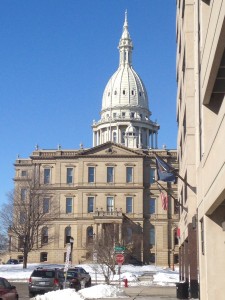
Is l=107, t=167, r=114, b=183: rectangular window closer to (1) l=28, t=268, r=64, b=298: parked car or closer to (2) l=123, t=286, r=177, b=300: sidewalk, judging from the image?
(2) l=123, t=286, r=177, b=300: sidewalk

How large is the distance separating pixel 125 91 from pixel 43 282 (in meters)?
118

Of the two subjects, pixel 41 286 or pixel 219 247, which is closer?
pixel 219 247

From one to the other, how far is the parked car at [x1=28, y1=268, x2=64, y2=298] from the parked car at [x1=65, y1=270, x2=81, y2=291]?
340 centimetres

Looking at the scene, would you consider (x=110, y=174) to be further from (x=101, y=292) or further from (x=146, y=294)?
(x=101, y=292)

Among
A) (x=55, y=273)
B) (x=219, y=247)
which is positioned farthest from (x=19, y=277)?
(x=219, y=247)

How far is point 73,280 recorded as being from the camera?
36.9m

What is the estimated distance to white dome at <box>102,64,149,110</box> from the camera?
14700cm

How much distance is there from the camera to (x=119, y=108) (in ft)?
479

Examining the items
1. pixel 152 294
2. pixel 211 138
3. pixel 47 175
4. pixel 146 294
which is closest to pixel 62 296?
pixel 152 294

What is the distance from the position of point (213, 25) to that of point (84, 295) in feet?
62.7

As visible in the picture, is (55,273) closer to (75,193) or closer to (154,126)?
(75,193)

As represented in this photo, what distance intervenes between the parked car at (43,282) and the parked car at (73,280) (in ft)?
11.2

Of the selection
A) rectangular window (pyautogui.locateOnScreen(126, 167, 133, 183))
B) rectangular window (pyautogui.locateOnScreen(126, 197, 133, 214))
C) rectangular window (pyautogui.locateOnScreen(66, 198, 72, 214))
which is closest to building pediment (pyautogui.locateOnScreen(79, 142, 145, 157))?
rectangular window (pyautogui.locateOnScreen(126, 167, 133, 183))

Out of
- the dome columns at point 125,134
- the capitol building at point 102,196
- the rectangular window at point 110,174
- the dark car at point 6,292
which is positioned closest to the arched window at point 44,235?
the capitol building at point 102,196
